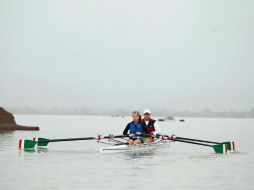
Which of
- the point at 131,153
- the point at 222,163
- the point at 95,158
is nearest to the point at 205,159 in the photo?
the point at 222,163

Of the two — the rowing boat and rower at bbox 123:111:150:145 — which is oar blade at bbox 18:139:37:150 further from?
rower at bbox 123:111:150:145

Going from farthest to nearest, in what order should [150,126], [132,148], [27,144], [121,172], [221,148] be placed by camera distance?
[150,126] → [221,148] → [27,144] → [132,148] → [121,172]

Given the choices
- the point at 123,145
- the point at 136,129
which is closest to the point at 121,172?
the point at 123,145

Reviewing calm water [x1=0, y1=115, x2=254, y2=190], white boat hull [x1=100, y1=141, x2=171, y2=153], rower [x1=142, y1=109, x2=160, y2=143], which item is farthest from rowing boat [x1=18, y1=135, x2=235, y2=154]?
calm water [x1=0, y1=115, x2=254, y2=190]

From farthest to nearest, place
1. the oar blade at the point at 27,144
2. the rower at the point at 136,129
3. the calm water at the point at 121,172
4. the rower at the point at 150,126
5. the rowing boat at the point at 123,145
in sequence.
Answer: the rower at the point at 150,126 → the oar blade at the point at 27,144 → the rower at the point at 136,129 → the rowing boat at the point at 123,145 → the calm water at the point at 121,172

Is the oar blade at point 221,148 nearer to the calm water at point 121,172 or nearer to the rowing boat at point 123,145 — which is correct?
the rowing boat at point 123,145

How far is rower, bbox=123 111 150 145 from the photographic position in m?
27.1

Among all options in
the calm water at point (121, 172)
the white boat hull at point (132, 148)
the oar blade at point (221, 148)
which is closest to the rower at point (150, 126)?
the white boat hull at point (132, 148)

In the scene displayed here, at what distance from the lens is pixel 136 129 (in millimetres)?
27438

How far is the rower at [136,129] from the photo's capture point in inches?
1067

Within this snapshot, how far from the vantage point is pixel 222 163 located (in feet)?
76.0

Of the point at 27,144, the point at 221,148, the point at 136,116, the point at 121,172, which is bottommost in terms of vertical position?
the point at 121,172

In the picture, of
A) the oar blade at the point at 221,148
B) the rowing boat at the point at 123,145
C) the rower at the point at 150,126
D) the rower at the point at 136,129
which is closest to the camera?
the rowing boat at the point at 123,145

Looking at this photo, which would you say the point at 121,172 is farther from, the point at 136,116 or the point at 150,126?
the point at 150,126
